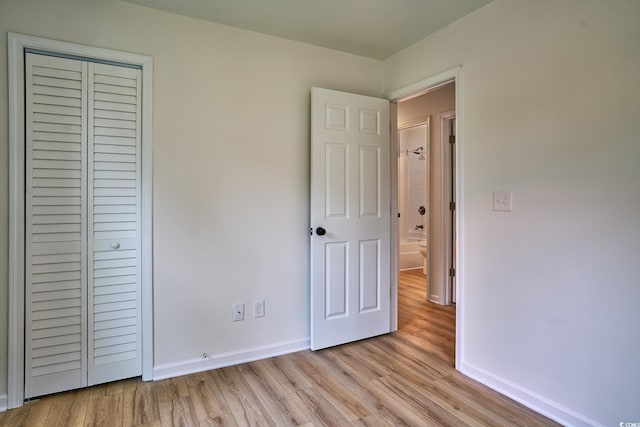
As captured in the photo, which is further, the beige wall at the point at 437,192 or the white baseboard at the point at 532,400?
the beige wall at the point at 437,192

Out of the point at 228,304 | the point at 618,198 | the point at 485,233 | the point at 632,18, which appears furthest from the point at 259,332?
the point at 632,18

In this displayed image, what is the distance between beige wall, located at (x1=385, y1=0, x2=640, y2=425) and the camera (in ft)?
5.23

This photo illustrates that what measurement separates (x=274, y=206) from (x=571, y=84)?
6.36 ft

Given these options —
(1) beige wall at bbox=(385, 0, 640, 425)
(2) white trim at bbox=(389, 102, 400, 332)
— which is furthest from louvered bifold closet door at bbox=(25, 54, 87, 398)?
(1) beige wall at bbox=(385, 0, 640, 425)

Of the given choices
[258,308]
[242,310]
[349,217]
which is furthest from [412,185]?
[242,310]

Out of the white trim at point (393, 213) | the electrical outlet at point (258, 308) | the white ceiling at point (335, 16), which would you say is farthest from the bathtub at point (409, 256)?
the white ceiling at point (335, 16)

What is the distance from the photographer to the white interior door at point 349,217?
266 centimetres

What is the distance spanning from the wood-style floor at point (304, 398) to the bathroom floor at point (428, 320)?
0.17m

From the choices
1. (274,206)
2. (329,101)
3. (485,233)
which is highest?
(329,101)

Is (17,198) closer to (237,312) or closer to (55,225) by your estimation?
(55,225)

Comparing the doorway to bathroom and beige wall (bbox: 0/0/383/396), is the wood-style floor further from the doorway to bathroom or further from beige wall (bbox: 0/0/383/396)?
the doorway to bathroom

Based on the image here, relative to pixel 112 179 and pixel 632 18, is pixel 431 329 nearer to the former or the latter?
pixel 632 18

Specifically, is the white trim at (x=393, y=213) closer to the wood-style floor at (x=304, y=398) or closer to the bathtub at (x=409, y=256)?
the wood-style floor at (x=304, y=398)

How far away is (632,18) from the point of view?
154 centimetres
